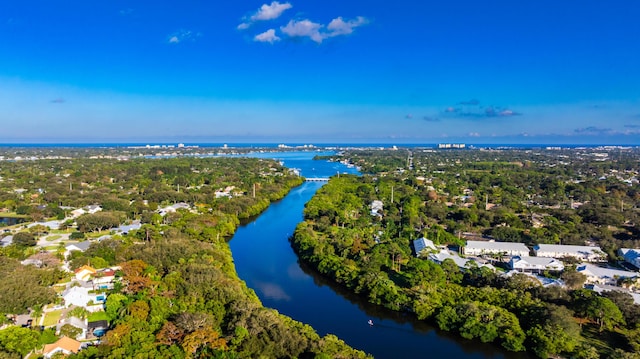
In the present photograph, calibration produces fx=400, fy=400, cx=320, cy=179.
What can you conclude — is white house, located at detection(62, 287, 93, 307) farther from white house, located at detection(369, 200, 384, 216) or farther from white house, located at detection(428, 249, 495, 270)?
white house, located at detection(369, 200, 384, 216)

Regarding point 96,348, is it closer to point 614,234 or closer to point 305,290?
point 305,290

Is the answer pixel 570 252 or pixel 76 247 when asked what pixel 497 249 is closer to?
pixel 570 252

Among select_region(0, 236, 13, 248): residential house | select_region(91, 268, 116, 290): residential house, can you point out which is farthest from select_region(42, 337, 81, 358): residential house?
select_region(0, 236, 13, 248): residential house

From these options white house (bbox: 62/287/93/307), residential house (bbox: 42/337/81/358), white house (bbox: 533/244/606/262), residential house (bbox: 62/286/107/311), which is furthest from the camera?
white house (bbox: 533/244/606/262)

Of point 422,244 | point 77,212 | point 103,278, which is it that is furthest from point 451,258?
point 77,212

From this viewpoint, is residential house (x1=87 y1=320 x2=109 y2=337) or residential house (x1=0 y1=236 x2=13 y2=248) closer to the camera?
residential house (x1=87 y1=320 x2=109 y2=337)
